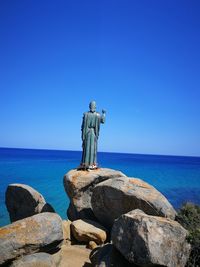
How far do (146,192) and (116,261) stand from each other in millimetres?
3115

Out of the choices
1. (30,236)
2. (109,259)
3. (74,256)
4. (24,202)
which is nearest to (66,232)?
(74,256)

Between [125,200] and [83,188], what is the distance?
270 cm

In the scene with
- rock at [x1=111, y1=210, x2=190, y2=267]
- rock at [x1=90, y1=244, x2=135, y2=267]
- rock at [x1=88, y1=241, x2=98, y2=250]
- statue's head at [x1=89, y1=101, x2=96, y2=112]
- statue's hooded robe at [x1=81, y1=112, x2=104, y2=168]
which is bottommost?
rock at [x1=88, y1=241, x2=98, y2=250]

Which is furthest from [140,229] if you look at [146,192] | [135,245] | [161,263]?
[146,192]

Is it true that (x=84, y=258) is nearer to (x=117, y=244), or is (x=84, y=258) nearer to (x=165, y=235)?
(x=117, y=244)

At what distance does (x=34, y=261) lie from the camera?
757 cm

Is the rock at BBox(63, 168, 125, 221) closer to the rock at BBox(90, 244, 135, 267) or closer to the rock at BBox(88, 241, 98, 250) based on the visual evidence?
the rock at BBox(88, 241, 98, 250)

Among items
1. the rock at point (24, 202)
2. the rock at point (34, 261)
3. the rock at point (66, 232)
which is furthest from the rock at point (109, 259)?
the rock at point (24, 202)

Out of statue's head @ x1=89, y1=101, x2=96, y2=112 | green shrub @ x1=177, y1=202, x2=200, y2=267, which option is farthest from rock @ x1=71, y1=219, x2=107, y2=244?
statue's head @ x1=89, y1=101, x2=96, y2=112

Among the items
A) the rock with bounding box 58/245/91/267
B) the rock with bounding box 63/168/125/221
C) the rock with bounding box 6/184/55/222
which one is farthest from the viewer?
the rock with bounding box 6/184/55/222

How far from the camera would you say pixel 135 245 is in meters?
6.96

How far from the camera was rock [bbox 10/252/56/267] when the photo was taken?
7517mm

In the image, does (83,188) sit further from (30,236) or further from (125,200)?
(30,236)

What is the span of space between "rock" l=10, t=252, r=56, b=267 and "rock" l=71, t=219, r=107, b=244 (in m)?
2.29
